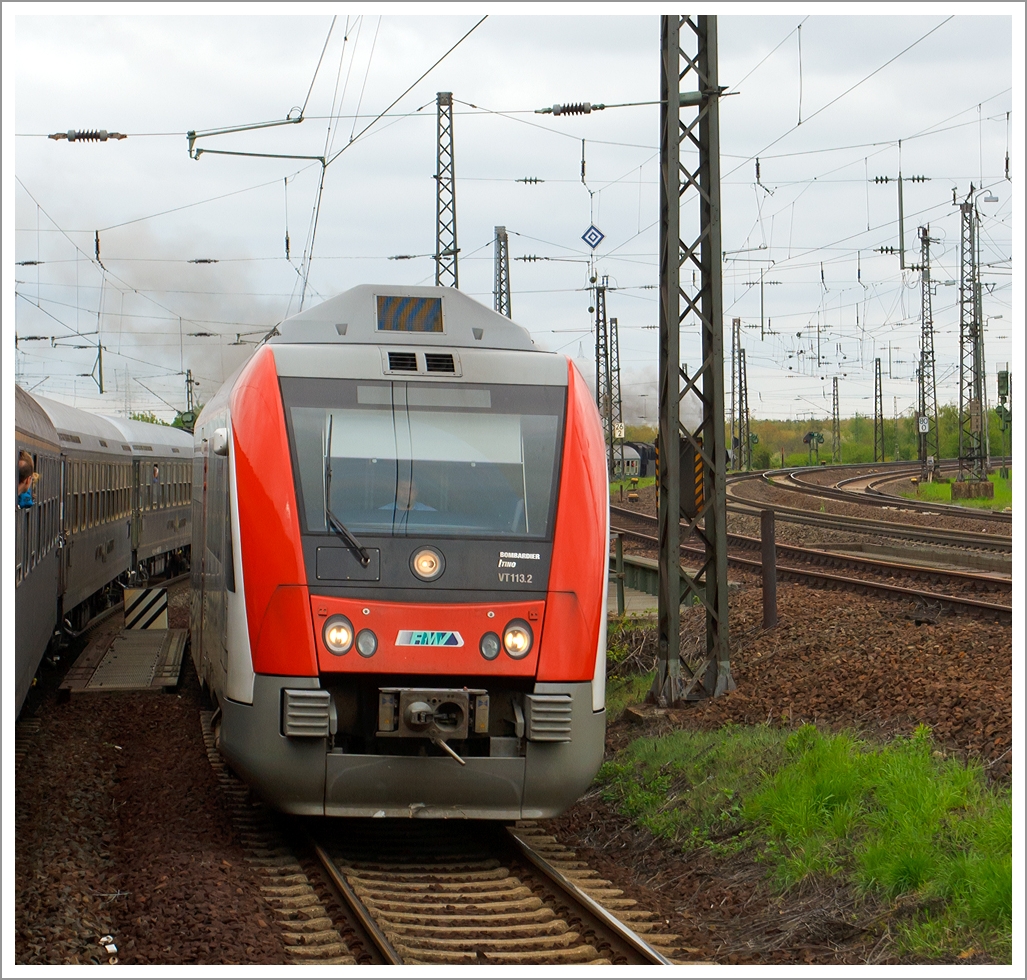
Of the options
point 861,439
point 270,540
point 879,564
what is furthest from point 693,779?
point 861,439

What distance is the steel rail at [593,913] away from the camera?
6227 millimetres

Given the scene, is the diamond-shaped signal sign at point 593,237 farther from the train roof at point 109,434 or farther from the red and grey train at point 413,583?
the red and grey train at point 413,583

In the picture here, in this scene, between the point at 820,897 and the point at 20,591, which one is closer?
the point at 820,897

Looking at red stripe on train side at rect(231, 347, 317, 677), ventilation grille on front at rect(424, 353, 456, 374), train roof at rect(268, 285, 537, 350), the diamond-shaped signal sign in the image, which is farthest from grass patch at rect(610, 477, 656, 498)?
red stripe on train side at rect(231, 347, 317, 677)

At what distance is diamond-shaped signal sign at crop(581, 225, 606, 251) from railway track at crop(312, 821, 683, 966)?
21.3 meters

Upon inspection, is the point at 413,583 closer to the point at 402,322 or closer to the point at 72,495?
the point at 402,322

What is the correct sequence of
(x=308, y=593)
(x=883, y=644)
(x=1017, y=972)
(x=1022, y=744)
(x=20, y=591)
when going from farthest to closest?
→ (x=883, y=644) < (x=20, y=591) < (x=308, y=593) < (x=1022, y=744) < (x=1017, y=972)

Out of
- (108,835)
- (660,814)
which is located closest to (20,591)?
(108,835)

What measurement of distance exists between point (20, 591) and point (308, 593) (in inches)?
166

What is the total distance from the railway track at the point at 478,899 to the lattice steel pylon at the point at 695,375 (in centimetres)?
306

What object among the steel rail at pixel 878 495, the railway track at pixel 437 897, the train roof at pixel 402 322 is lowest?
the railway track at pixel 437 897

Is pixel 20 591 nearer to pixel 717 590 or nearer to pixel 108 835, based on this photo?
pixel 108 835

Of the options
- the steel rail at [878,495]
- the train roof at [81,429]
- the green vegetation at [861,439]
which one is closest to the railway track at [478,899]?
the train roof at [81,429]

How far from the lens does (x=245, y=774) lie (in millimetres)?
7719
